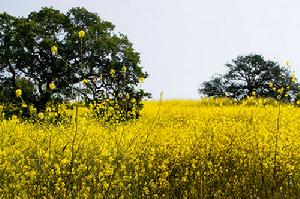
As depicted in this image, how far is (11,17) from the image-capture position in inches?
894

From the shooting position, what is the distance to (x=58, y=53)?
21.7 m

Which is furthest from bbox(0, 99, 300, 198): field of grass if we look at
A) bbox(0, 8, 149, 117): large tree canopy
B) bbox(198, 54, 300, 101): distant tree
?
bbox(198, 54, 300, 101): distant tree

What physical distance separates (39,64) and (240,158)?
14988mm

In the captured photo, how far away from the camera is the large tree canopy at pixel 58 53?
71.3ft

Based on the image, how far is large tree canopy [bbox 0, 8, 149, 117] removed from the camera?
71.3ft

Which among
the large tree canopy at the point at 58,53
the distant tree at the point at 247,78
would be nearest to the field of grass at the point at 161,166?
the large tree canopy at the point at 58,53

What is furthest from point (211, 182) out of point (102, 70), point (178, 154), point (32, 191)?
point (102, 70)

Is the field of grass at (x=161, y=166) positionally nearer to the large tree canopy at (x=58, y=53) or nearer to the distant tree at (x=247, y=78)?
the large tree canopy at (x=58, y=53)

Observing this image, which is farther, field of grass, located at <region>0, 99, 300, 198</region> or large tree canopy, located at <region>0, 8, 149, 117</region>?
large tree canopy, located at <region>0, 8, 149, 117</region>

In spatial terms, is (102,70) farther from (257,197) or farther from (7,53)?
(257,197)

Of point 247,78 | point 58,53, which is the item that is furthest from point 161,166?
point 247,78

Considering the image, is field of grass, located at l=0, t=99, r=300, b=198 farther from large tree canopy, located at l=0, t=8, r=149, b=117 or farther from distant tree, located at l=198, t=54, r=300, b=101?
distant tree, located at l=198, t=54, r=300, b=101

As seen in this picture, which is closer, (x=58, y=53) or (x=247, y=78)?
(x=58, y=53)

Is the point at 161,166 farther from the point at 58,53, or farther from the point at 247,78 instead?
the point at 247,78
